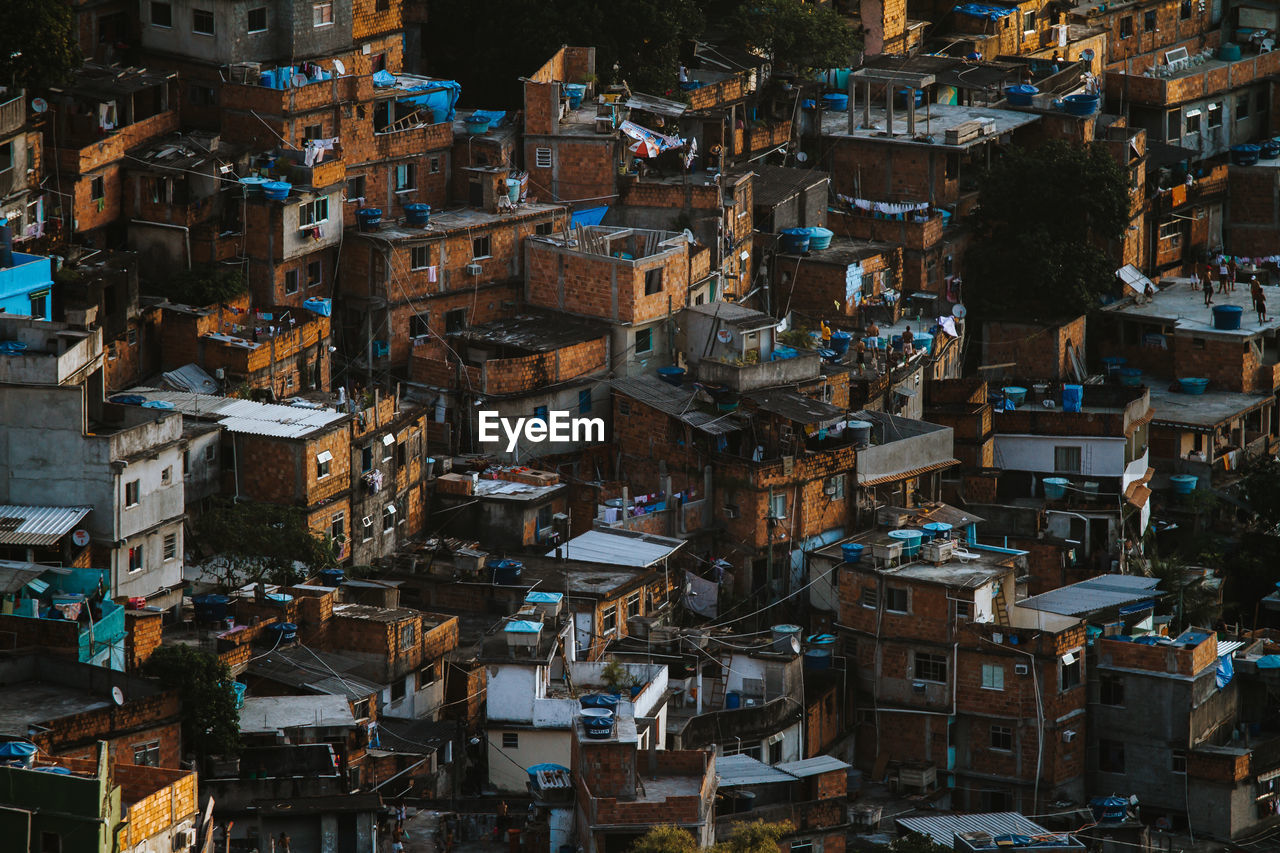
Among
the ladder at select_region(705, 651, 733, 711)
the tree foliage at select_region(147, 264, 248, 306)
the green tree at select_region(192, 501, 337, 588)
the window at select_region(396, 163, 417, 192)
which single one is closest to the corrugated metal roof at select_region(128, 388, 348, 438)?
the green tree at select_region(192, 501, 337, 588)

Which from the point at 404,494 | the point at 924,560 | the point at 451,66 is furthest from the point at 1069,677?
the point at 451,66

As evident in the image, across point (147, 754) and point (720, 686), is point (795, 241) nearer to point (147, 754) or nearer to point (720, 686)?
point (720, 686)

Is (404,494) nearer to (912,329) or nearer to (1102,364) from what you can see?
(912,329)

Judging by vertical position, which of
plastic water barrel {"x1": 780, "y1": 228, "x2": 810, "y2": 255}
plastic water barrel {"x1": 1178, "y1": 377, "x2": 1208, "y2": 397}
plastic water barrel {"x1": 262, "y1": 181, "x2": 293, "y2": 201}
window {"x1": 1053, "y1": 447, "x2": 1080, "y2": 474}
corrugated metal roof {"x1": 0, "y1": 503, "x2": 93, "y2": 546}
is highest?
plastic water barrel {"x1": 262, "y1": 181, "x2": 293, "y2": 201}

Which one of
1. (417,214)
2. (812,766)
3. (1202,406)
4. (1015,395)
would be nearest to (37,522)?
(812,766)

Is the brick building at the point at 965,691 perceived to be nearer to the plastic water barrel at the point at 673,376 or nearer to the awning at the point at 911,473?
the awning at the point at 911,473

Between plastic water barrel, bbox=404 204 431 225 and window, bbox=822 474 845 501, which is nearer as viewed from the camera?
window, bbox=822 474 845 501

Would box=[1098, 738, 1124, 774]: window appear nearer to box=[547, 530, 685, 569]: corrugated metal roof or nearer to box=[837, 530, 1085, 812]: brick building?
box=[837, 530, 1085, 812]: brick building
